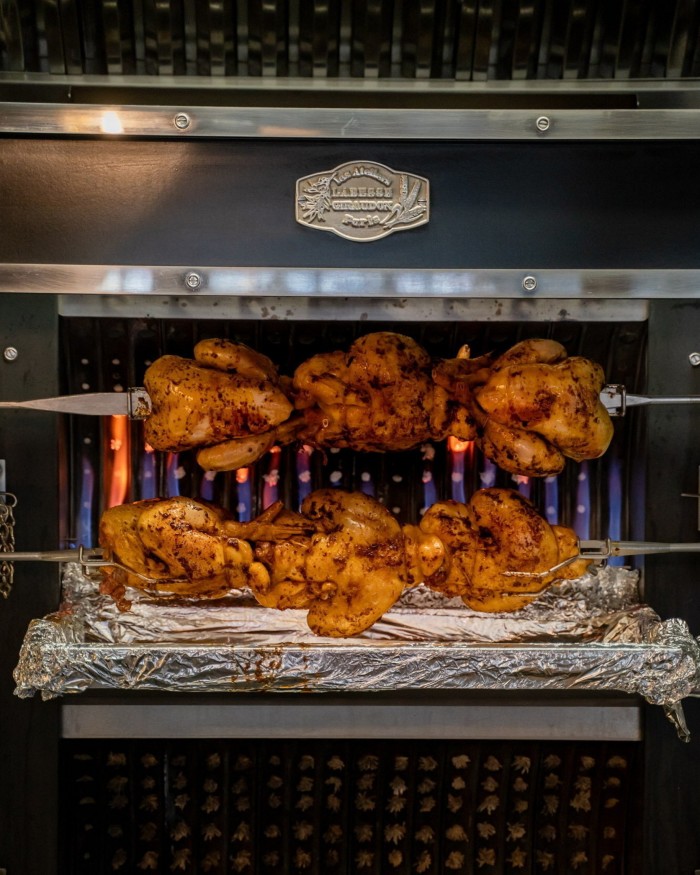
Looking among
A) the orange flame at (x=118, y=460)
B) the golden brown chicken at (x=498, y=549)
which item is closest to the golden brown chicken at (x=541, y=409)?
the golden brown chicken at (x=498, y=549)

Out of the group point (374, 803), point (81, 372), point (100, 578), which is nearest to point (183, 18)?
point (81, 372)

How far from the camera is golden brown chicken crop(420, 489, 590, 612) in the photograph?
1.90m

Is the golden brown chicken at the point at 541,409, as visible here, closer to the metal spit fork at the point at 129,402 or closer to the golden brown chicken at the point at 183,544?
the metal spit fork at the point at 129,402

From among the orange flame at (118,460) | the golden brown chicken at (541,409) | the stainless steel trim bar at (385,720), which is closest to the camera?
the golden brown chicken at (541,409)

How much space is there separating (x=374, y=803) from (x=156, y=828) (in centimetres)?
54

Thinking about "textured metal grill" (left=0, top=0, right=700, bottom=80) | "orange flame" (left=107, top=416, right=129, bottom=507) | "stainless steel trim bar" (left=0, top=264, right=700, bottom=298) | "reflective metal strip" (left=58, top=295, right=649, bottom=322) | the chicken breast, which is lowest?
"orange flame" (left=107, top=416, right=129, bottom=507)

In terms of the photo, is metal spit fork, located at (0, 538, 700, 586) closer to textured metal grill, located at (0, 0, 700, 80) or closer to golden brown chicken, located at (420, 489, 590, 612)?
golden brown chicken, located at (420, 489, 590, 612)

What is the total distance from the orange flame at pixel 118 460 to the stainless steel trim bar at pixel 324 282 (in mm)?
405

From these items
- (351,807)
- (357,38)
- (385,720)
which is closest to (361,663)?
(385,720)

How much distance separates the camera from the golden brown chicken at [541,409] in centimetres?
185

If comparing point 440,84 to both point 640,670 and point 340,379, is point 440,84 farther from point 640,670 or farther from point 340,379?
point 640,670

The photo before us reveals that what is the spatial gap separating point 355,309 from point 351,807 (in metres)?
1.22

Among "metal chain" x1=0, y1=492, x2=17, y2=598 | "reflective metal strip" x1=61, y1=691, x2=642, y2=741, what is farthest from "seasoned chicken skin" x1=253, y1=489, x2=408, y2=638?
"metal chain" x1=0, y1=492, x2=17, y2=598

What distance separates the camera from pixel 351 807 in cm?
211
